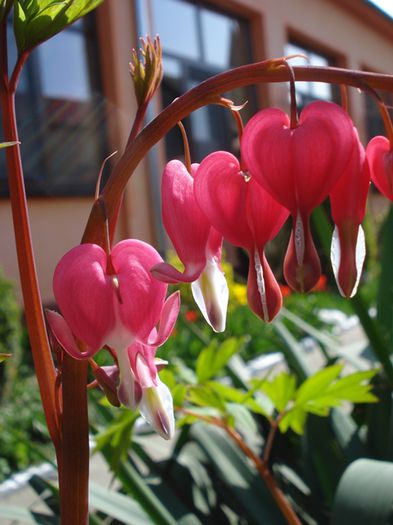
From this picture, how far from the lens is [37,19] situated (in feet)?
1.65

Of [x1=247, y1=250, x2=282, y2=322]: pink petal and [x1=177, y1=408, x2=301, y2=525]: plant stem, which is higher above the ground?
[x1=247, y1=250, x2=282, y2=322]: pink petal

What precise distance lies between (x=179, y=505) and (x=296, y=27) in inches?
309

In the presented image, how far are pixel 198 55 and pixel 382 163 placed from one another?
273 inches

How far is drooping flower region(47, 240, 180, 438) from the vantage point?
0.45 metres

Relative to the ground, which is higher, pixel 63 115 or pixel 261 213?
pixel 63 115

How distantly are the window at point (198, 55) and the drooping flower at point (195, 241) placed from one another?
19.3 feet

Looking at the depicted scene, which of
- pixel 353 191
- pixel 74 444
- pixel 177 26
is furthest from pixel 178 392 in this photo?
pixel 177 26

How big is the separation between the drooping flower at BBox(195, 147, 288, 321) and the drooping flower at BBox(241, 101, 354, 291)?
0.02 meters

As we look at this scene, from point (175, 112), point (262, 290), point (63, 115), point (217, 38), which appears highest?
point (217, 38)

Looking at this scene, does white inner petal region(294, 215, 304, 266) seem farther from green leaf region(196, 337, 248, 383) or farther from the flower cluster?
green leaf region(196, 337, 248, 383)

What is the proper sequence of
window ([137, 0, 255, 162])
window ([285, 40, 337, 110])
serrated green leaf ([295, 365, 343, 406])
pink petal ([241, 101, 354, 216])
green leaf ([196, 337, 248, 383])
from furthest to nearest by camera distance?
window ([285, 40, 337, 110])
window ([137, 0, 255, 162])
green leaf ([196, 337, 248, 383])
serrated green leaf ([295, 365, 343, 406])
pink petal ([241, 101, 354, 216])

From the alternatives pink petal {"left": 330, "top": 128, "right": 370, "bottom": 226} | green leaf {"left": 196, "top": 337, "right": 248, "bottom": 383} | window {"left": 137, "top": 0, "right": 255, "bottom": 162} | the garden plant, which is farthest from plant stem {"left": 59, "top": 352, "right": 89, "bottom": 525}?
window {"left": 137, "top": 0, "right": 255, "bottom": 162}

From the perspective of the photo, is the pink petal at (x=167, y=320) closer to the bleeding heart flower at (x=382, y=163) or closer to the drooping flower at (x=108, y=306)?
the drooping flower at (x=108, y=306)

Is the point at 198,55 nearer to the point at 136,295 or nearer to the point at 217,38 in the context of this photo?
the point at 217,38
